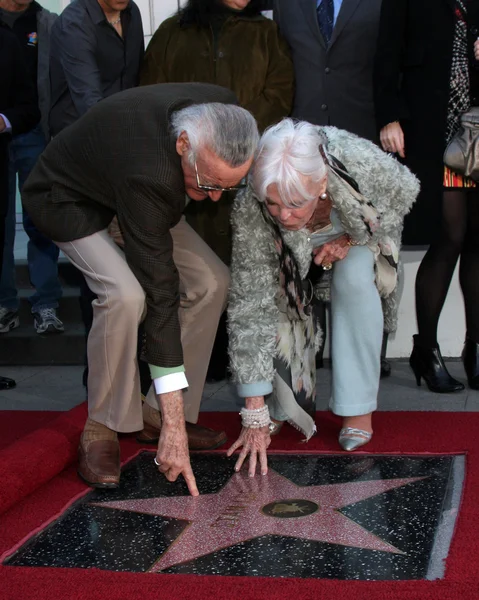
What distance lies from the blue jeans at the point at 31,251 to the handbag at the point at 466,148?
2202 mm

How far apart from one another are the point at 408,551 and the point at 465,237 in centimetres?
191

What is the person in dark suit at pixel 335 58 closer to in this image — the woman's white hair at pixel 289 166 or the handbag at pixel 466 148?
the handbag at pixel 466 148

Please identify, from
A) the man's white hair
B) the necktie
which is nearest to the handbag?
the necktie

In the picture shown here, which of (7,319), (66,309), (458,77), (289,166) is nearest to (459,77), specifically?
(458,77)

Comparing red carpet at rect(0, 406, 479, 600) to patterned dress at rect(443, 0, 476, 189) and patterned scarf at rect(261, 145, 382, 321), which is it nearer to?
patterned scarf at rect(261, 145, 382, 321)

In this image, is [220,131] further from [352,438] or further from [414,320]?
[414,320]

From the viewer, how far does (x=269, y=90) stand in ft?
12.6

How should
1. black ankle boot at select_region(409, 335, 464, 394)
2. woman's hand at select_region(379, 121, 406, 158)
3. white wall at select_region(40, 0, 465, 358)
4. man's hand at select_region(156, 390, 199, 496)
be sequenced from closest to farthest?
man's hand at select_region(156, 390, 199, 496) < woman's hand at select_region(379, 121, 406, 158) < black ankle boot at select_region(409, 335, 464, 394) < white wall at select_region(40, 0, 465, 358)

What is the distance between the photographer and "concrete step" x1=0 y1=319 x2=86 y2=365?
4.83 meters

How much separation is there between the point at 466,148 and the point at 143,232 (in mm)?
1572

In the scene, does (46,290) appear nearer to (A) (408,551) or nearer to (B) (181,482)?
(B) (181,482)

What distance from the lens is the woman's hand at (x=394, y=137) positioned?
375 cm

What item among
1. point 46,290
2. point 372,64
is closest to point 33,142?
point 46,290

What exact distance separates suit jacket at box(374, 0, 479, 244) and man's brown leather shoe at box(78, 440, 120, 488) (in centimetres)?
161
